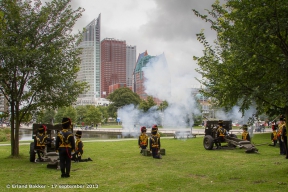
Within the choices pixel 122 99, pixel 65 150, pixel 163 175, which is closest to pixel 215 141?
pixel 163 175

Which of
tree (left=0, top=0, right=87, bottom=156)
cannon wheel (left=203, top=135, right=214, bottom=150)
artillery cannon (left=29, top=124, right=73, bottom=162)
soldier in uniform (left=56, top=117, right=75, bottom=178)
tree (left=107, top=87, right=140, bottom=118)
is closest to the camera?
soldier in uniform (left=56, top=117, right=75, bottom=178)

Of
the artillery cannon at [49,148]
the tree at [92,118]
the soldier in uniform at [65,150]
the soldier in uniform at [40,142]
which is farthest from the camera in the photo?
the tree at [92,118]

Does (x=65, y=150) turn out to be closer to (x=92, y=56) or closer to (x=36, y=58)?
(x=36, y=58)

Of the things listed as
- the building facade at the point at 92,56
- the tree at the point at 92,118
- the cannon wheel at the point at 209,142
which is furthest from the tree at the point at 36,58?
the building facade at the point at 92,56

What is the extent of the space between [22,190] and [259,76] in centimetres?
800

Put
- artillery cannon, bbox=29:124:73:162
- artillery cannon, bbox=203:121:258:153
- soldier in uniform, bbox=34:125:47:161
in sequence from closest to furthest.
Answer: artillery cannon, bbox=29:124:73:162 → soldier in uniform, bbox=34:125:47:161 → artillery cannon, bbox=203:121:258:153

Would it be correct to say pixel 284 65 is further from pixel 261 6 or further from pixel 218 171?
pixel 218 171

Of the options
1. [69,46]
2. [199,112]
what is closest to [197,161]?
[69,46]

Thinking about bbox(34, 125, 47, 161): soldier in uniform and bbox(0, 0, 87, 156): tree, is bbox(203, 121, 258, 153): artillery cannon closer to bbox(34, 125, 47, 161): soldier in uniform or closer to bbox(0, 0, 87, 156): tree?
bbox(0, 0, 87, 156): tree

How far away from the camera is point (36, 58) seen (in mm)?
15133

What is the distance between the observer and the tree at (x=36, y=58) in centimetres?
1512

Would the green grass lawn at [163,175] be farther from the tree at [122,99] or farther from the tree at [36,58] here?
the tree at [122,99]

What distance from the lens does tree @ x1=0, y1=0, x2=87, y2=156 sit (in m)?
15.1

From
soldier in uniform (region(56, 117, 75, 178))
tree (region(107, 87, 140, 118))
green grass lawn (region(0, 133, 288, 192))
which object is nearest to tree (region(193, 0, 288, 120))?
green grass lawn (region(0, 133, 288, 192))
